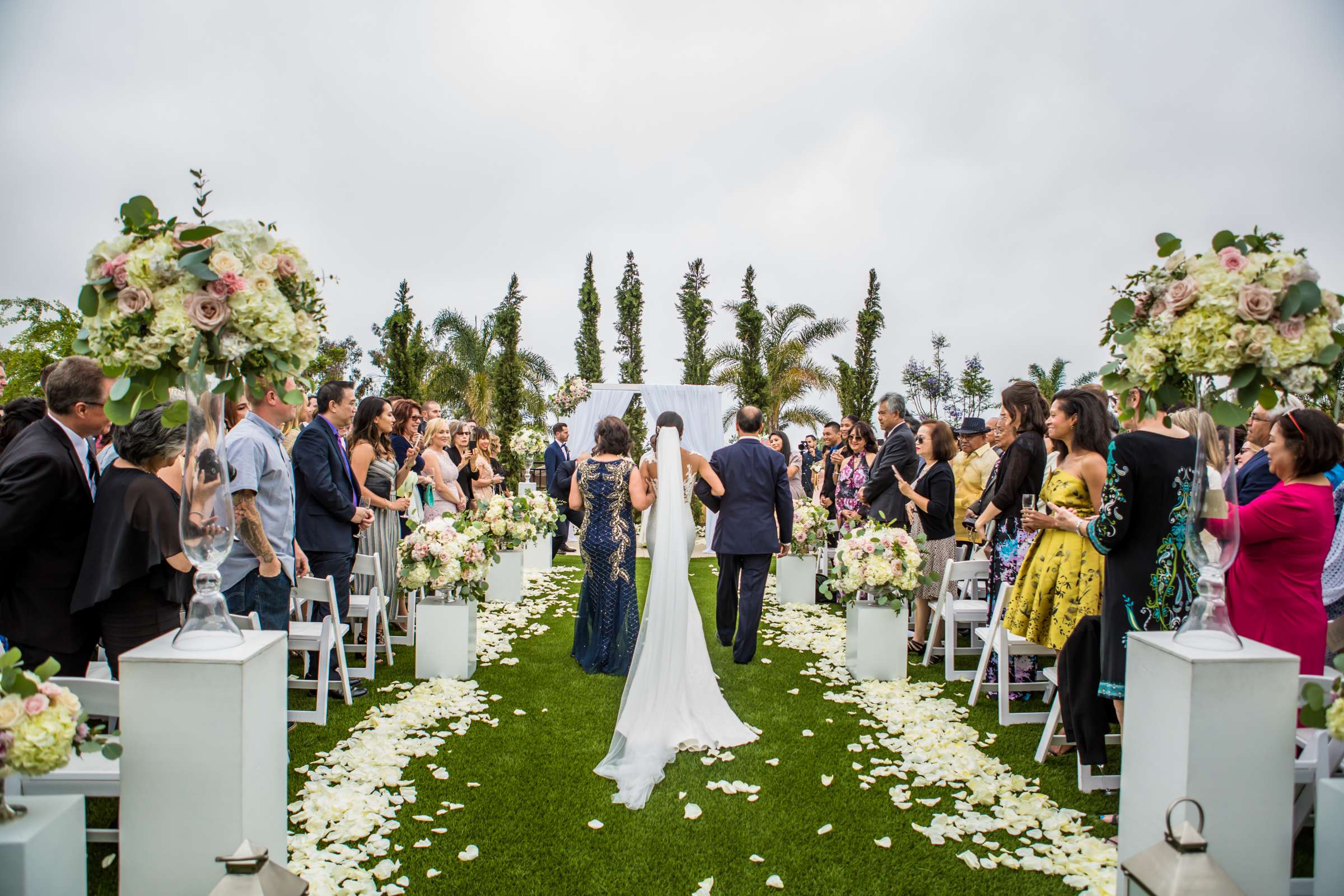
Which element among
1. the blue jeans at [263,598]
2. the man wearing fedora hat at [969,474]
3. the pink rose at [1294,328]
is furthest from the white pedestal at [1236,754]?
the blue jeans at [263,598]

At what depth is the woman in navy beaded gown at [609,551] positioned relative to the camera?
18.3 feet

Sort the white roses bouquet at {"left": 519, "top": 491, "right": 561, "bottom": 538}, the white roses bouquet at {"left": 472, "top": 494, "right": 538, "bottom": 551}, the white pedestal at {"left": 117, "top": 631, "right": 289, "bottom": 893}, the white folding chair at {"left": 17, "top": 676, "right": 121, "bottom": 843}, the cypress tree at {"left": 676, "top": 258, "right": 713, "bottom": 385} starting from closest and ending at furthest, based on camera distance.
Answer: the white pedestal at {"left": 117, "top": 631, "right": 289, "bottom": 893}, the white folding chair at {"left": 17, "top": 676, "right": 121, "bottom": 843}, the white roses bouquet at {"left": 472, "top": 494, "right": 538, "bottom": 551}, the white roses bouquet at {"left": 519, "top": 491, "right": 561, "bottom": 538}, the cypress tree at {"left": 676, "top": 258, "right": 713, "bottom": 385}

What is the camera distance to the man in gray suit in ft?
20.4

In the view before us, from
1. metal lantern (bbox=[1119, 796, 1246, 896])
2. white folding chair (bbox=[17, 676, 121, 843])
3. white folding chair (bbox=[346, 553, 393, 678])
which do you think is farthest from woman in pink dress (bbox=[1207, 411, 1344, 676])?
white folding chair (bbox=[346, 553, 393, 678])

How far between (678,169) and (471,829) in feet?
38.9

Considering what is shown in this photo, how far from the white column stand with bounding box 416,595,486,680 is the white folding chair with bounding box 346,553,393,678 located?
1.08 feet

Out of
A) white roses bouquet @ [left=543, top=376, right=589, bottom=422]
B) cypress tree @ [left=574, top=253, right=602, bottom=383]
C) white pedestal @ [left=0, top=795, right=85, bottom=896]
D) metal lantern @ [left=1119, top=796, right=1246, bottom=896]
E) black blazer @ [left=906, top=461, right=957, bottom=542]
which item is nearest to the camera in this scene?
white pedestal @ [left=0, top=795, right=85, bottom=896]

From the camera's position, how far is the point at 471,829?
10.1ft

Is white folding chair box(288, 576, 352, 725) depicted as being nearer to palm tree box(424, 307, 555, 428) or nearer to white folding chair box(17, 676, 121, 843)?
white folding chair box(17, 676, 121, 843)

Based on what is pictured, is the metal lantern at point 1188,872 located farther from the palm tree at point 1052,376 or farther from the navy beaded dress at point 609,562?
the palm tree at point 1052,376

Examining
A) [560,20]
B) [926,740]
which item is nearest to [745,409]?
[926,740]

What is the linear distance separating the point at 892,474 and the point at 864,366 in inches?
600

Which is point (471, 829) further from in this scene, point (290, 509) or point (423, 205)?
point (423, 205)

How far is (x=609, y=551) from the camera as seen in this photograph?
562 cm
